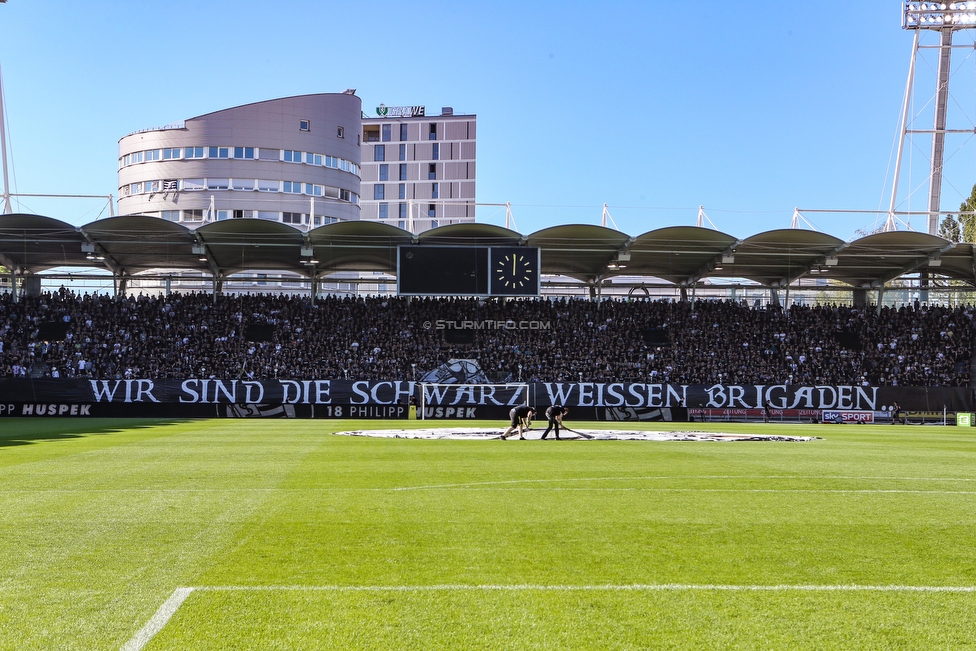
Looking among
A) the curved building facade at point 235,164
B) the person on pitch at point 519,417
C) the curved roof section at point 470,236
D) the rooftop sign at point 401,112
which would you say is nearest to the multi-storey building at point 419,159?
the rooftop sign at point 401,112

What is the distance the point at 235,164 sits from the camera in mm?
82750

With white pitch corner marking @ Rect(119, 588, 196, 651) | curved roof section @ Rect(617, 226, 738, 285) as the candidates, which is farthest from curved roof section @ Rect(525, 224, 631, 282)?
white pitch corner marking @ Rect(119, 588, 196, 651)

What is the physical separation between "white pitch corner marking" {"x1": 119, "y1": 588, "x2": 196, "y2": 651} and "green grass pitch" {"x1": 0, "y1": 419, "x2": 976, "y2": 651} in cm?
2

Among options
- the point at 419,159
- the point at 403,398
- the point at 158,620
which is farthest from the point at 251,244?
the point at 419,159

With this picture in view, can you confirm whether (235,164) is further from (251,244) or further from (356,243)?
(251,244)

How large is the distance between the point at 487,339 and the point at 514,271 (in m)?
6.52

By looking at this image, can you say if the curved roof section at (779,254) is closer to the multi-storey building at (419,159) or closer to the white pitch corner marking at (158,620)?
the white pitch corner marking at (158,620)

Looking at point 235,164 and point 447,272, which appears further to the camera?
point 235,164

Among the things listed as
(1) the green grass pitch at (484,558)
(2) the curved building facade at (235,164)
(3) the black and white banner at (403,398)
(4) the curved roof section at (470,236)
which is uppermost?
(2) the curved building facade at (235,164)

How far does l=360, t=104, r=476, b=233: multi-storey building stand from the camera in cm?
11869

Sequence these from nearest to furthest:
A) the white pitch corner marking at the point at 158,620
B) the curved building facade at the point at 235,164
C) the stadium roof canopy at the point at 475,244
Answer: the white pitch corner marking at the point at 158,620 → the stadium roof canopy at the point at 475,244 → the curved building facade at the point at 235,164

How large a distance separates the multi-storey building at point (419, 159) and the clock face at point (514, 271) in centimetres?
7237

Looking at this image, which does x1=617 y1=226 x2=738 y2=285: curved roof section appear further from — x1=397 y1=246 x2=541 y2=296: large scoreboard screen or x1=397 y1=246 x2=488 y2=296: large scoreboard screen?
x1=397 y1=246 x2=488 y2=296: large scoreboard screen

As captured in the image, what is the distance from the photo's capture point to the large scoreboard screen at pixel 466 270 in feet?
151
